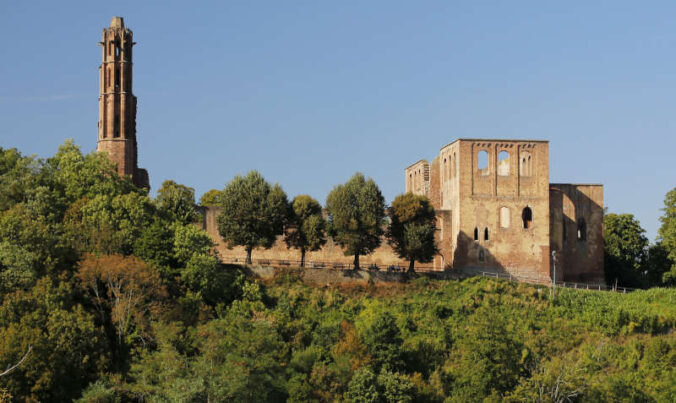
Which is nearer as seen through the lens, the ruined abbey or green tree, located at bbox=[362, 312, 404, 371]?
green tree, located at bbox=[362, 312, 404, 371]

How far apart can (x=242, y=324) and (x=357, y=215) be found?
40.4ft

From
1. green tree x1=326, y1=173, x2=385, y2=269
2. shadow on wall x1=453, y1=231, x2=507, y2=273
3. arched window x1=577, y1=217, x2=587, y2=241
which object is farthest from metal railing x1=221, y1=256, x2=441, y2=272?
arched window x1=577, y1=217, x2=587, y2=241

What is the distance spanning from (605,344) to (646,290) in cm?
984

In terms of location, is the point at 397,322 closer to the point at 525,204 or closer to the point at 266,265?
the point at 266,265

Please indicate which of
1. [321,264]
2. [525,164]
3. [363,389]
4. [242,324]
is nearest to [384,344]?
[363,389]

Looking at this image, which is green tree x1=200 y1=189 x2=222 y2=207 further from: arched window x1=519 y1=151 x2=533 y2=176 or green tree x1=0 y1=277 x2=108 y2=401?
green tree x1=0 y1=277 x2=108 y2=401

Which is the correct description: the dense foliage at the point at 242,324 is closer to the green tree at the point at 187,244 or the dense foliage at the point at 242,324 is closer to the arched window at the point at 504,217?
the green tree at the point at 187,244

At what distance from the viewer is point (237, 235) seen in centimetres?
5412

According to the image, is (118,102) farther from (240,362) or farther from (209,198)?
(240,362)

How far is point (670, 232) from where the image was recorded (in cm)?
5897

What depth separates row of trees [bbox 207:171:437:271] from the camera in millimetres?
54125

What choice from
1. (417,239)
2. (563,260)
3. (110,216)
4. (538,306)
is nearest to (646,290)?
(563,260)

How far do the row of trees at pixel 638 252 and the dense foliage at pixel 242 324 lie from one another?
199 inches

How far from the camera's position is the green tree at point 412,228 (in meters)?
54.2
